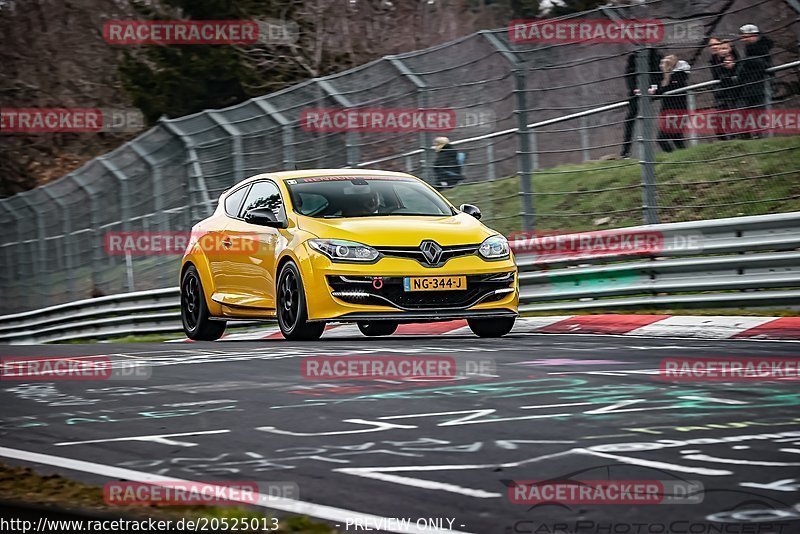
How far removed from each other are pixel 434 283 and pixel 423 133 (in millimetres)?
4744

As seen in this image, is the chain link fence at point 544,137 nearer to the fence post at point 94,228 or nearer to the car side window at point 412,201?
the car side window at point 412,201

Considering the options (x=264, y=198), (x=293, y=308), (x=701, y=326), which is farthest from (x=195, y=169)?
(x=701, y=326)

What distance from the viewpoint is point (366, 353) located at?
10258 millimetres

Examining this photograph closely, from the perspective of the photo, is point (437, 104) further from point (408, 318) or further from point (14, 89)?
point (14, 89)

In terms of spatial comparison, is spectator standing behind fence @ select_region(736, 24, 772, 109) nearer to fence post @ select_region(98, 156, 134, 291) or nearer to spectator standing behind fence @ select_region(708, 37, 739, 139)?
spectator standing behind fence @ select_region(708, 37, 739, 139)

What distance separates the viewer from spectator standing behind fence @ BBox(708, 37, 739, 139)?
1218 cm

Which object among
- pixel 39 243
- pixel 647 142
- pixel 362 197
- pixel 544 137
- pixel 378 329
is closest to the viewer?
pixel 362 197

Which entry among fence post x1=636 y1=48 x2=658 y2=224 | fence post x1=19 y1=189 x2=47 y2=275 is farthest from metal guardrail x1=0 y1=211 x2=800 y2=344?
fence post x1=19 y1=189 x2=47 y2=275

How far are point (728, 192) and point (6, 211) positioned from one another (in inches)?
792

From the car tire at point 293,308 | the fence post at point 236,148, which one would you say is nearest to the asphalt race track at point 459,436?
the car tire at point 293,308

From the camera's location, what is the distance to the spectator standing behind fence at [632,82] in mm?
13141

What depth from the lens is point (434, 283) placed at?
Result: 11414 millimetres

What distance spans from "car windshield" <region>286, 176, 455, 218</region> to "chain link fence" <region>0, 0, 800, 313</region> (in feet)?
5.70

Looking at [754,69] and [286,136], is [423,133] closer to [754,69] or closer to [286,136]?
[286,136]
